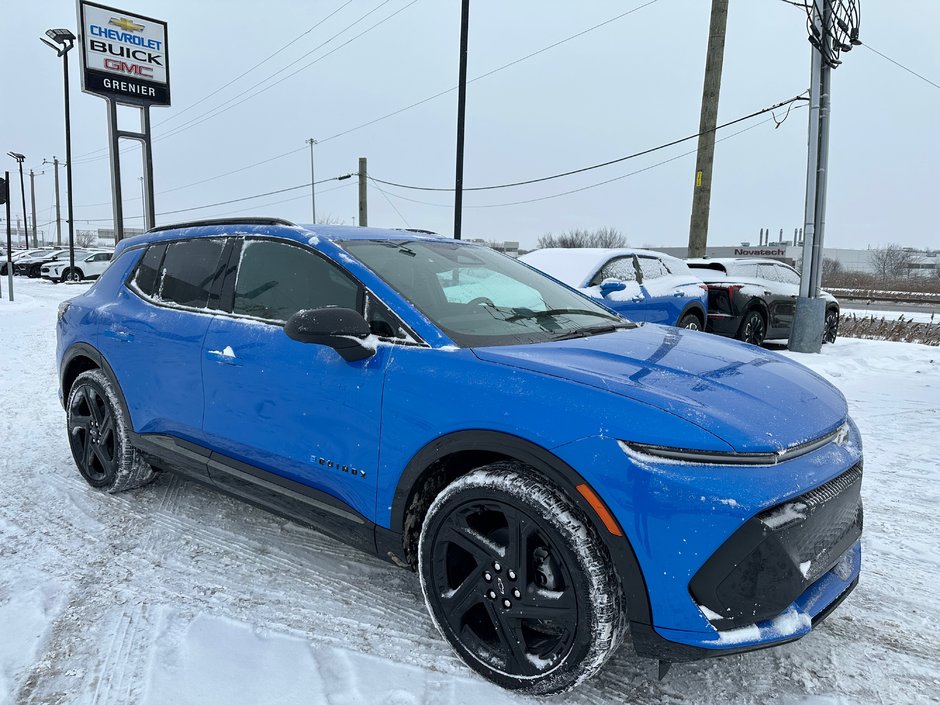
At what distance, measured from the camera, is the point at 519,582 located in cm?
206

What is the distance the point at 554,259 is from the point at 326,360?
5986 mm

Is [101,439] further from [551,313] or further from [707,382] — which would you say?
[707,382]

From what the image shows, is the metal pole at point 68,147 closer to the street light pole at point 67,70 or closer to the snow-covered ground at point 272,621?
the street light pole at point 67,70

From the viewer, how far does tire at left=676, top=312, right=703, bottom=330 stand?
8.24 meters

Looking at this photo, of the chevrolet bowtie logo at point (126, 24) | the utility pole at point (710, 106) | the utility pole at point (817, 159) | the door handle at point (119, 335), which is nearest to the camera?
the door handle at point (119, 335)

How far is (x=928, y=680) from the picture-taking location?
2244 mm

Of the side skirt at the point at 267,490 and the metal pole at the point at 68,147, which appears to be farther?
the metal pole at the point at 68,147

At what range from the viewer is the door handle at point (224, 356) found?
2892mm

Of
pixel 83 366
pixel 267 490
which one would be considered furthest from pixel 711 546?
pixel 83 366

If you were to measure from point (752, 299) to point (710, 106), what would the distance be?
5.24m

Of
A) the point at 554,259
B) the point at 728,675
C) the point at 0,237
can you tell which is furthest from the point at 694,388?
the point at 0,237

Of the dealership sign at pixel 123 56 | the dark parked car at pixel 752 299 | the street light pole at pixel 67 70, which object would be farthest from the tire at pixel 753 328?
the street light pole at pixel 67 70

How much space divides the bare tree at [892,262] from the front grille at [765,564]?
7383 cm

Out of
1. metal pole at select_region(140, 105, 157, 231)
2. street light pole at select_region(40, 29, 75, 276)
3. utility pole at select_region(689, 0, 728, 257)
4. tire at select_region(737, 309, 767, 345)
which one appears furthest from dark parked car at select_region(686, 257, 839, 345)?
street light pole at select_region(40, 29, 75, 276)
